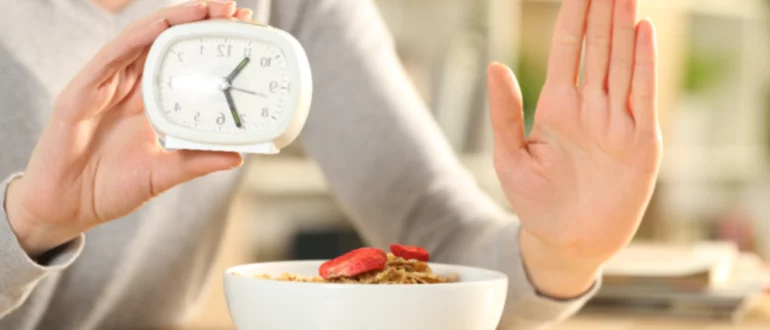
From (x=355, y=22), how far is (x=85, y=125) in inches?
21.2

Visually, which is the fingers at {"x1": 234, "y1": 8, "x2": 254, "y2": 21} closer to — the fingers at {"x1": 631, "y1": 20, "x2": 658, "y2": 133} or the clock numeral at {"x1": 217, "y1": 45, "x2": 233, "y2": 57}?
the clock numeral at {"x1": 217, "y1": 45, "x2": 233, "y2": 57}

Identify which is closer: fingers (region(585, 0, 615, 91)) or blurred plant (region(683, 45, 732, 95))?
fingers (region(585, 0, 615, 91))

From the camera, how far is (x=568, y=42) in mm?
701

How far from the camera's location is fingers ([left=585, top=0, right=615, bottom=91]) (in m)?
0.67

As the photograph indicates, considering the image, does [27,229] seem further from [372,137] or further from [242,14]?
[372,137]

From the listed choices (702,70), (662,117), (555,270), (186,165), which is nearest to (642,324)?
(555,270)

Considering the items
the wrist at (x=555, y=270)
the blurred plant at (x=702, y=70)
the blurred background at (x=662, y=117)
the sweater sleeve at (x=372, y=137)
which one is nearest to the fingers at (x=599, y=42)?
the wrist at (x=555, y=270)

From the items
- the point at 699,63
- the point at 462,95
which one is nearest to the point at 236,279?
the point at 462,95

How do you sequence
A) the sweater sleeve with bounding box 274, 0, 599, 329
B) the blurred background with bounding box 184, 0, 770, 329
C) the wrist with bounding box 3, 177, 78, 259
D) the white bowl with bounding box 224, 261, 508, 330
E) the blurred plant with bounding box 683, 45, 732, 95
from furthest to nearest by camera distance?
1. the blurred plant with bounding box 683, 45, 732, 95
2. the blurred background with bounding box 184, 0, 770, 329
3. the sweater sleeve with bounding box 274, 0, 599, 329
4. the wrist with bounding box 3, 177, 78, 259
5. the white bowl with bounding box 224, 261, 508, 330

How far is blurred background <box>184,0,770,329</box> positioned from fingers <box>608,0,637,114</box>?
1302mm

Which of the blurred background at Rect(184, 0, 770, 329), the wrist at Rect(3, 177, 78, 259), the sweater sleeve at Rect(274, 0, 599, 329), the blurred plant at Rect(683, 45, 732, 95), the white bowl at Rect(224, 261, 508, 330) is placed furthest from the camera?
the blurred plant at Rect(683, 45, 732, 95)

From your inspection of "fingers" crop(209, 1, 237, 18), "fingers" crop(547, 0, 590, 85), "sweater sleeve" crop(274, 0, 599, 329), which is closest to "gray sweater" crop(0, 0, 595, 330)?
"sweater sleeve" crop(274, 0, 599, 329)

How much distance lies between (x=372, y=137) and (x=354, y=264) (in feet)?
1.68

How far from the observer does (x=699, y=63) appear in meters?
3.23
